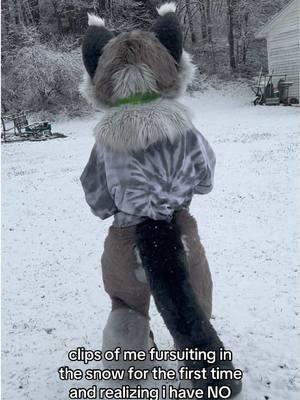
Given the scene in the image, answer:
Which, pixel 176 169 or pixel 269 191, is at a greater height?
pixel 176 169

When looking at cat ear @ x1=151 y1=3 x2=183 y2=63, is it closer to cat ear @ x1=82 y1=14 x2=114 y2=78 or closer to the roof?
cat ear @ x1=82 y1=14 x2=114 y2=78

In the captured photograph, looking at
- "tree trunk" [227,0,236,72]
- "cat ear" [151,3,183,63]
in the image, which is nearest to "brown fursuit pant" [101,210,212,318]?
"cat ear" [151,3,183,63]

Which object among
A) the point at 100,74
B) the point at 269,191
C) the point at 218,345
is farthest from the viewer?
the point at 269,191

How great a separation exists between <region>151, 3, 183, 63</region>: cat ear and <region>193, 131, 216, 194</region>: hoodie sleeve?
543 mm

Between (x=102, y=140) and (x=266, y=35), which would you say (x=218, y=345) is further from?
(x=266, y=35)

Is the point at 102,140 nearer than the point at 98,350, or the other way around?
the point at 102,140

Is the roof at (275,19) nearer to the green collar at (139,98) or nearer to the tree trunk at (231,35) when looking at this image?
the tree trunk at (231,35)

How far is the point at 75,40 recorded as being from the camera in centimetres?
2852

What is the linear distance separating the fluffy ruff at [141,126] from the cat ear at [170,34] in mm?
349

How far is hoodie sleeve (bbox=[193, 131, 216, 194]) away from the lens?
2799 mm

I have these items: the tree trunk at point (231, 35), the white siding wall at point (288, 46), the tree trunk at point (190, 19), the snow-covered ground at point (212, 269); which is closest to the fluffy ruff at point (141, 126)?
the snow-covered ground at point (212, 269)

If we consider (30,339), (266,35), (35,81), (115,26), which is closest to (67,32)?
(115,26)

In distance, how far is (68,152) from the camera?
15.1m

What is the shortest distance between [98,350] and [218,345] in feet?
5.26
